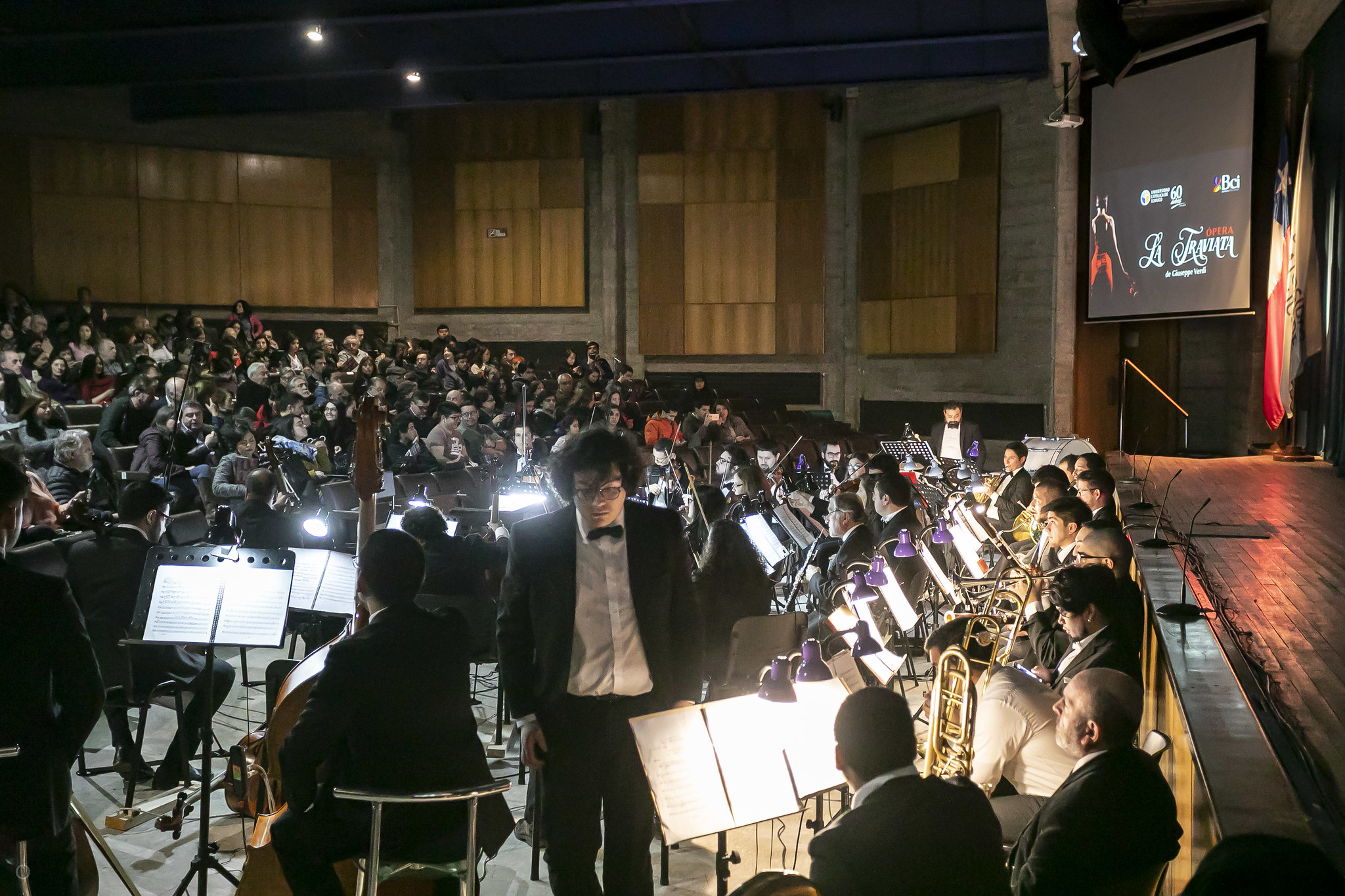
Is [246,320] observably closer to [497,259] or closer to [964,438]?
[497,259]

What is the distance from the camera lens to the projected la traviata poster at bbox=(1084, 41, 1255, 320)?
1238cm

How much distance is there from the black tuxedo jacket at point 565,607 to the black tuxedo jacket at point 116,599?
2499mm

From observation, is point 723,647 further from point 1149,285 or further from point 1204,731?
point 1149,285

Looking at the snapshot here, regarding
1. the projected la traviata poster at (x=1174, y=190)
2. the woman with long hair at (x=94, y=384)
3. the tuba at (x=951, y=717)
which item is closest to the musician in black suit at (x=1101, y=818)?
the tuba at (x=951, y=717)

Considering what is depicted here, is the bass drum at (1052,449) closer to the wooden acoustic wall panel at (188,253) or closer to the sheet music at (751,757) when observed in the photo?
Result: the sheet music at (751,757)

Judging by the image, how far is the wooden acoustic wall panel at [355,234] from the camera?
2091cm

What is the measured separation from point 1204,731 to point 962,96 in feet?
53.7

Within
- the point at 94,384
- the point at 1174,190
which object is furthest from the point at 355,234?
the point at 1174,190

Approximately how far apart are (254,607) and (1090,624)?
10.4 feet

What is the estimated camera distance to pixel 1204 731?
3.02 metres

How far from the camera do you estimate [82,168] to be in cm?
1828

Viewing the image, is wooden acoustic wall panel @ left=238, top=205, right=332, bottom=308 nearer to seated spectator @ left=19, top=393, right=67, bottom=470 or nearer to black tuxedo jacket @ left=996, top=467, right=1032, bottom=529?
seated spectator @ left=19, top=393, right=67, bottom=470

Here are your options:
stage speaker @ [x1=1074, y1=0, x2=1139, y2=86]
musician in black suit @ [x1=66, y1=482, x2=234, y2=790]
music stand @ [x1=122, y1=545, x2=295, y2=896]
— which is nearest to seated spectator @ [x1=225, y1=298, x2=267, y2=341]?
musician in black suit @ [x1=66, y1=482, x2=234, y2=790]

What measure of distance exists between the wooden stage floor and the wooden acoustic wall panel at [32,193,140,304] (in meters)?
17.0
